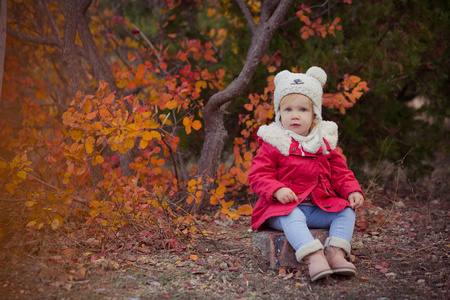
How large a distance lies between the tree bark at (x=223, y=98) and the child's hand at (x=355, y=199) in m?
1.47

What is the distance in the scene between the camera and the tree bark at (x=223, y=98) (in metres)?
3.71

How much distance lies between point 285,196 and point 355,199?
1.62ft

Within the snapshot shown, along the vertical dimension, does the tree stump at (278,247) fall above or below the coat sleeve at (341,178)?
below

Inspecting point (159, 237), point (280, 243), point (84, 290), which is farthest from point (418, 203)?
point (84, 290)

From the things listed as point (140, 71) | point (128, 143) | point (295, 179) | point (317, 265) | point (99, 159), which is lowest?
point (317, 265)

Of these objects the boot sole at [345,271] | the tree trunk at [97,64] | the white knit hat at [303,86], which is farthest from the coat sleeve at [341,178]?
the tree trunk at [97,64]

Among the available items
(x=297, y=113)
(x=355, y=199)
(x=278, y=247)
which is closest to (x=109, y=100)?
(x=297, y=113)

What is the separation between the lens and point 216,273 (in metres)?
2.57

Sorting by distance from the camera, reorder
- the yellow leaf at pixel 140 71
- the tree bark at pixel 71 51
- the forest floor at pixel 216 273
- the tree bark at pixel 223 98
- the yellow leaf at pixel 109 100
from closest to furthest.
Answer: the forest floor at pixel 216 273
the yellow leaf at pixel 109 100
the tree bark at pixel 71 51
the tree bark at pixel 223 98
the yellow leaf at pixel 140 71

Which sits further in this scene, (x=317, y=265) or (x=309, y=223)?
(x=309, y=223)

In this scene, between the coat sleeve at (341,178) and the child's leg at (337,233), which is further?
the coat sleeve at (341,178)

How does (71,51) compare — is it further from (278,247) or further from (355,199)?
(355,199)

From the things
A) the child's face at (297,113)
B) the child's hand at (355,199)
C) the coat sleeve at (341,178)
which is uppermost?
the child's face at (297,113)

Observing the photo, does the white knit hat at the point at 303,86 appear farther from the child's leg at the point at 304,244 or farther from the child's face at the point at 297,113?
the child's leg at the point at 304,244
